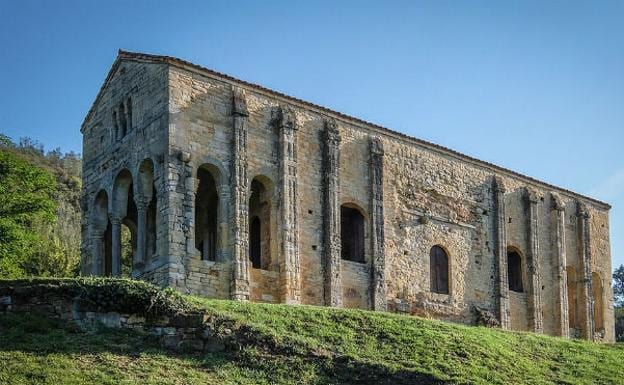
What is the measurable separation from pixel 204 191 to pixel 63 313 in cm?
1262

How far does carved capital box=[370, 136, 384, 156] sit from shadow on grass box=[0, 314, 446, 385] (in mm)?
13417

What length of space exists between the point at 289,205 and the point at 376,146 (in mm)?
4772

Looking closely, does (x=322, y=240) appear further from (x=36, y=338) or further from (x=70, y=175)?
(x=70, y=175)

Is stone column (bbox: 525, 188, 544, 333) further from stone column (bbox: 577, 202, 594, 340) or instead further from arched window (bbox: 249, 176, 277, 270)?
arched window (bbox: 249, 176, 277, 270)

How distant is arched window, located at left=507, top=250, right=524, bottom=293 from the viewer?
4066cm

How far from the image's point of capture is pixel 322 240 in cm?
3309

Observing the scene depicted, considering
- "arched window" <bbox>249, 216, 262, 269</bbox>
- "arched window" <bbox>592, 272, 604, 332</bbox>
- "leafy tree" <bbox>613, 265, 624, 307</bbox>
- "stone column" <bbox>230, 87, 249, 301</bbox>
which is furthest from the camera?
"leafy tree" <bbox>613, 265, 624, 307</bbox>

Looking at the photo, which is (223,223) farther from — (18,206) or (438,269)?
(18,206)

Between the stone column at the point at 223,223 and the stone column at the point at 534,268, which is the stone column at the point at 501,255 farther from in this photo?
the stone column at the point at 223,223

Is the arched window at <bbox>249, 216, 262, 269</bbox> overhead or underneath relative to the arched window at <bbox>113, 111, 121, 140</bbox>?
underneath

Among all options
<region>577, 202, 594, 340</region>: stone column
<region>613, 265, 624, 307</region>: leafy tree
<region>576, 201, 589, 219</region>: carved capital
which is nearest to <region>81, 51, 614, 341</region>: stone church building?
<region>577, 202, 594, 340</region>: stone column

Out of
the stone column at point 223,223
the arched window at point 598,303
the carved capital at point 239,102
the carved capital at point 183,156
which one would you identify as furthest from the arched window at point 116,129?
the arched window at point 598,303

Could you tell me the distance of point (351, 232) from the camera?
35.3 metres

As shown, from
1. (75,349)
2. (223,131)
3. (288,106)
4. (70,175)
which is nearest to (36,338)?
(75,349)
